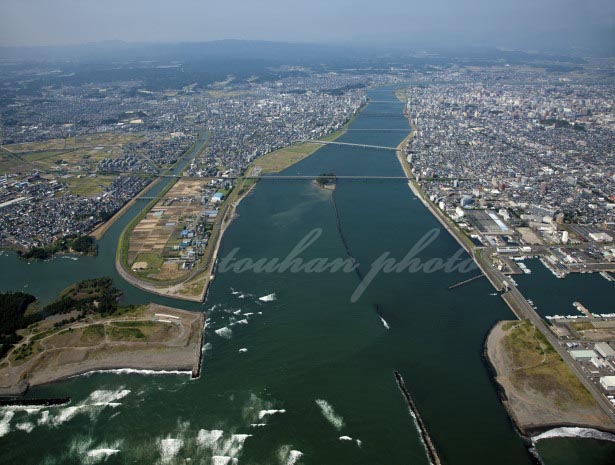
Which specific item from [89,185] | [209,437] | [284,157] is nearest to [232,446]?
[209,437]

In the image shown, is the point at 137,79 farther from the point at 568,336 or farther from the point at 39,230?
the point at 568,336

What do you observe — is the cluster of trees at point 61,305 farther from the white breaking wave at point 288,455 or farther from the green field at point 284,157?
the green field at point 284,157

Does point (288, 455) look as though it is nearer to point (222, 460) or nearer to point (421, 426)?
point (222, 460)

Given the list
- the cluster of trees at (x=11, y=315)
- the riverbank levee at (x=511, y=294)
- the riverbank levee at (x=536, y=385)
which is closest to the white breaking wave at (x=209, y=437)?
the cluster of trees at (x=11, y=315)

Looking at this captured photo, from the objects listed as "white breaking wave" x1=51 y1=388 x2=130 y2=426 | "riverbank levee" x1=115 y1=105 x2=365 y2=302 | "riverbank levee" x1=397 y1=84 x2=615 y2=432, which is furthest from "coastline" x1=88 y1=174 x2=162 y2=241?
"riverbank levee" x1=397 y1=84 x2=615 y2=432

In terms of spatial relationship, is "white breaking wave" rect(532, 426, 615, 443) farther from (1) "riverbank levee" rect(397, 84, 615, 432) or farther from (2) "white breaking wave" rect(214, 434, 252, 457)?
(2) "white breaking wave" rect(214, 434, 252, 457)

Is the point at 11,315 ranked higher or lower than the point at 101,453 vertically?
higher
